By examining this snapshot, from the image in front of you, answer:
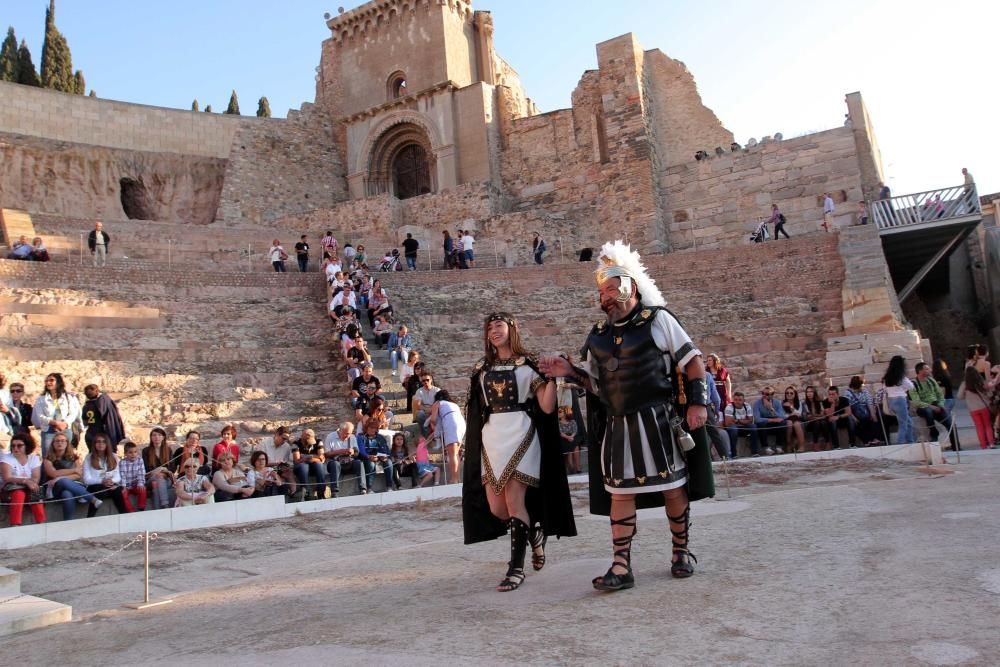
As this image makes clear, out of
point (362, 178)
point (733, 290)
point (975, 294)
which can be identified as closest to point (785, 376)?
point (733, 290)

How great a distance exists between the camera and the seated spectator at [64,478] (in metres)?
7.26

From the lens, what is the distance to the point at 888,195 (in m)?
20.1

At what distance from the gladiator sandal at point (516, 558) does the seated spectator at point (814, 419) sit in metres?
7.07

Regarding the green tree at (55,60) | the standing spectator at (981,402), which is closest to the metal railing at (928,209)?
the standing spectator at (981,402)

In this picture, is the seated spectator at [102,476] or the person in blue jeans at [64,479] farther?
the seated spectator at [102,476]

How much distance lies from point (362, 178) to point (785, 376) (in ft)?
68.9

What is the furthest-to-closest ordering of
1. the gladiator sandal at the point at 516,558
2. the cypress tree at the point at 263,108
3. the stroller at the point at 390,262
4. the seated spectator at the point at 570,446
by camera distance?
1. the cypress tree at the point at 263,108
2. the stroller at the point at 390,262
3. the seated spectator at the point at 570,446
4. the gladiator sandal at the point at 516,558

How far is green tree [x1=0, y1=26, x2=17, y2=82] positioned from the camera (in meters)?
34.0

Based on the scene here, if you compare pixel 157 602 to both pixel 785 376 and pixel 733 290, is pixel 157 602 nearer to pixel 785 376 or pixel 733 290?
pixel 785 376

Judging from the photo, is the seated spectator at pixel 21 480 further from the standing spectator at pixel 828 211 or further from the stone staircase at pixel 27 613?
the standing spectator at pixel 828 211

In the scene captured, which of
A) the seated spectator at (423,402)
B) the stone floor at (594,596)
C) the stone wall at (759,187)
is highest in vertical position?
the stone wall at (759,187)

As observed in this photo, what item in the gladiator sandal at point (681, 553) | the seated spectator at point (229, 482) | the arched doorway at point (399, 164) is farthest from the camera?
the arched doorway at point (399, 164)

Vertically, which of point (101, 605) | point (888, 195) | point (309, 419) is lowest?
point (101, 605)

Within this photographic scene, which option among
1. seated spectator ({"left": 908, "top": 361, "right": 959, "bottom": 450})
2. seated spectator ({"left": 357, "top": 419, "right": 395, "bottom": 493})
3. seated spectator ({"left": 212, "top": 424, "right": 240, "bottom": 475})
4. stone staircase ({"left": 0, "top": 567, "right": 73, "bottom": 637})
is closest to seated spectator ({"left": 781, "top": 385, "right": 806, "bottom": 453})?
seated spectator ({"left": 908, "top": 361, "right": 959, "bottom": 450})
